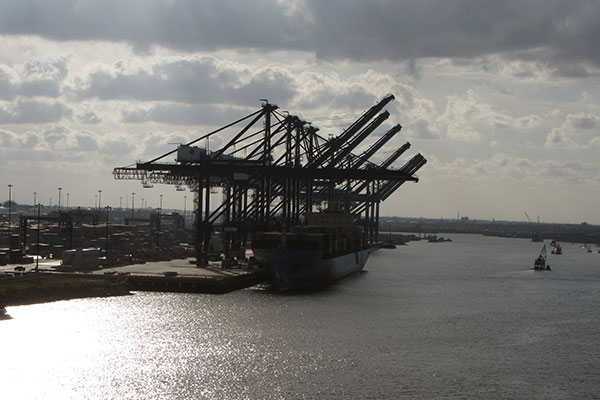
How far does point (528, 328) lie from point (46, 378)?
30.9 metres

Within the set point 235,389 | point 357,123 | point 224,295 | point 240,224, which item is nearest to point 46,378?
point 235,389

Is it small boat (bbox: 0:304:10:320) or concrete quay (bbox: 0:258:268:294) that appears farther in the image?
concrete quay (bbox: 0:258:268:294)

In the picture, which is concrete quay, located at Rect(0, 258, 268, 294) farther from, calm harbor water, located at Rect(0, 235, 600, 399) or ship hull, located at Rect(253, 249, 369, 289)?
calm harbor water, located at Rect(0, 235, 600, 399)

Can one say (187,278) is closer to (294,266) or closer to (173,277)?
(173,277)

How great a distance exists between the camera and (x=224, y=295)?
6556 centimetres

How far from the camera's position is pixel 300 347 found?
44250 millimetres

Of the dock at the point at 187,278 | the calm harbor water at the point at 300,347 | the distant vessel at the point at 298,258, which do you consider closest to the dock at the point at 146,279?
the dock at the point at 187,278

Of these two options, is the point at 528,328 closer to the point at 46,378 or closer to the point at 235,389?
the point at 235,389

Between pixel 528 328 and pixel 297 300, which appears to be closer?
pixel 528 328

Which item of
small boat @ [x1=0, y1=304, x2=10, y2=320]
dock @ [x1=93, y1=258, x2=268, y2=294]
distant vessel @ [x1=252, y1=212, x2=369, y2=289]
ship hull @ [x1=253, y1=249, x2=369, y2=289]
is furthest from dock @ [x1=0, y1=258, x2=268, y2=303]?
small boat @ [x1=0, y1=304, x2=10, y2=320]

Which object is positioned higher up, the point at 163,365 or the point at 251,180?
the point at 251,180

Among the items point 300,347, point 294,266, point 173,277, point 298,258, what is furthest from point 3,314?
point 298,258

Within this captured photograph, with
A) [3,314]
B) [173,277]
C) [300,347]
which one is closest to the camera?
[300,347]

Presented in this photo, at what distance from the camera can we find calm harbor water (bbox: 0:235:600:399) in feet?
119
